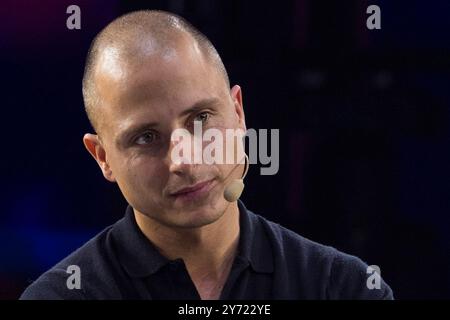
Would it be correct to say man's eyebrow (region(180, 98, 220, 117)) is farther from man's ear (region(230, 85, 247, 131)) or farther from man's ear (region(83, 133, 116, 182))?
man's ear (region(83, 133, 116, 182))

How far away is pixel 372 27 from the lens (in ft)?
6.43

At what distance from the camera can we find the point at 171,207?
1754 millimetres

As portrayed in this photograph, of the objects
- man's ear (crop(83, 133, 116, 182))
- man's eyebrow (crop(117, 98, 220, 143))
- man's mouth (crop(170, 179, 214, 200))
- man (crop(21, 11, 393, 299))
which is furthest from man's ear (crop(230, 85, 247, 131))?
man's ear (crop(83, 133, 116, 182))

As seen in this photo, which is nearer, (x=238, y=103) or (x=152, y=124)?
(x=152, y=124)

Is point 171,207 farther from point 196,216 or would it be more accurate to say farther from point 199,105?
point 199,105

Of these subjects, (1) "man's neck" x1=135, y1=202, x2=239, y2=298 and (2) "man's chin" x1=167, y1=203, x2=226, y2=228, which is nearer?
(2) "man's chin" x1=167, y1=203, x2=226, y2=228

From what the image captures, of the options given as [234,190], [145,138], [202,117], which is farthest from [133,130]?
[234,190]

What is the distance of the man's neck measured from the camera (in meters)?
1.84

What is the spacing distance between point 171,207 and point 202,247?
154 mm

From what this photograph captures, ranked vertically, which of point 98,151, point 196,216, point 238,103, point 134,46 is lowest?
point 196,216

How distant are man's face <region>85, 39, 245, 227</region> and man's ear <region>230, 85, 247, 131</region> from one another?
77 mm

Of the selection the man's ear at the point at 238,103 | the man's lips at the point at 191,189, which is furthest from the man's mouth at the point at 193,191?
the man's ear at the point at 238,103

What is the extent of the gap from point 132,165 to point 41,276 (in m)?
0.36

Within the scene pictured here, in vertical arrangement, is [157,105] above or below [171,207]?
above
